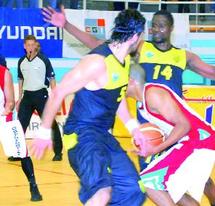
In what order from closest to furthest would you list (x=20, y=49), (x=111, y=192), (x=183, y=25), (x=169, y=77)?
(x=111, y=192) < (x=169, y=77) < (x=20, y=49) < (x=183, y=25)

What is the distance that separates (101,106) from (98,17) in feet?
35.4

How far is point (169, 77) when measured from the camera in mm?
7980

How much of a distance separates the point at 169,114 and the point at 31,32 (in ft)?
32.8

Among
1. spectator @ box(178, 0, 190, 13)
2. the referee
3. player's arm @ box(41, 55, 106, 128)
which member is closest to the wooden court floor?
the referee

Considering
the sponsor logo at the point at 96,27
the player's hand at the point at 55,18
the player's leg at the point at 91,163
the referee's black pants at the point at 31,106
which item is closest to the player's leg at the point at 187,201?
the player's leg at the point at 91,163

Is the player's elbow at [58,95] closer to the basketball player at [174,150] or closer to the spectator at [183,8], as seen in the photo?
the basketball player at [174,150]

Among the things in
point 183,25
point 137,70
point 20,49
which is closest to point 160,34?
point 137,70

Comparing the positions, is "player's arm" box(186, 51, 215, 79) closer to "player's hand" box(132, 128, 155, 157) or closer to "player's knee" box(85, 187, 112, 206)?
"player's hand" box(132, 128, 155, 157)

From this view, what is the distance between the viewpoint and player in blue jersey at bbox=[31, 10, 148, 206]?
19.6 ft

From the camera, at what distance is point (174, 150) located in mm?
6945

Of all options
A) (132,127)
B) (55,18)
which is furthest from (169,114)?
(55,18)

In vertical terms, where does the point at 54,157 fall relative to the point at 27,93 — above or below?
below

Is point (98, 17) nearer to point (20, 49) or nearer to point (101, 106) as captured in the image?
point (20, 49)

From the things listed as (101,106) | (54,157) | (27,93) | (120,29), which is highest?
(120,29)
